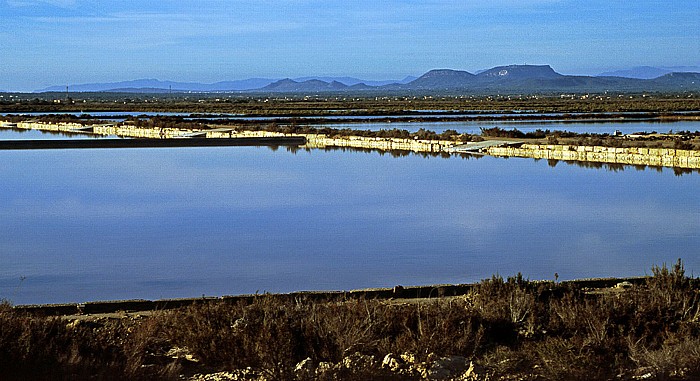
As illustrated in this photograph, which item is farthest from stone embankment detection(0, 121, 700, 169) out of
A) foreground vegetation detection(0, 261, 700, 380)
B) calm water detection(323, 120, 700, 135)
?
foreground vegetation detection(0, 261, 700, 380)

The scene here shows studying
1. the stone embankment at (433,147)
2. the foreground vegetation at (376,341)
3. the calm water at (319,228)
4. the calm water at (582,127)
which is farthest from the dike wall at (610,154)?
the foreground vegetation at (376,341)

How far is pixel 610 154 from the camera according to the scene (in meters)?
19.8

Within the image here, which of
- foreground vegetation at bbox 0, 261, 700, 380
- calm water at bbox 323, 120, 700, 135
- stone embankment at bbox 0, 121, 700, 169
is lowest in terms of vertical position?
calm water at bbox 323, 120, 700, 135

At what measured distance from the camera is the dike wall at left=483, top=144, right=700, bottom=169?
60.1 ft

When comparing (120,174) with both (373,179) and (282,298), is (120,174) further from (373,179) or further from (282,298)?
(282,298)

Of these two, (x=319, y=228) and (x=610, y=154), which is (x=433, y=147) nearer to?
(x=610, y=154)

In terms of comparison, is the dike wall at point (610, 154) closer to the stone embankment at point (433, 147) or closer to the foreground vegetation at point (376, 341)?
the stone embankment at point (433, 147)

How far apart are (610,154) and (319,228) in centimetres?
1080

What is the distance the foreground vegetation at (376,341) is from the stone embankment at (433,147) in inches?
553

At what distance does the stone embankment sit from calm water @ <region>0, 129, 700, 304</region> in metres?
1.27

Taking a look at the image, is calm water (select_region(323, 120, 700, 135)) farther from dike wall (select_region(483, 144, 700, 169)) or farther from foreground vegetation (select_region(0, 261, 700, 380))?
foreground vegetation (select_region(0, 261, 700, 380))

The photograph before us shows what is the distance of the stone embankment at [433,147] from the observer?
18.7m

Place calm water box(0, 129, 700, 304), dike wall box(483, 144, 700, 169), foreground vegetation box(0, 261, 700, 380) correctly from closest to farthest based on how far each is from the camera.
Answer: foreground vegetation box(0, 261, 700, 380) < calm water box(0, 129, 700, 304) < dike wall box(483, 144, 700, 169)

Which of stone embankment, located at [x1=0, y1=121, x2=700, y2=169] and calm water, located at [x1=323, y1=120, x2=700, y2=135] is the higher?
stone embankment, located at [x1=0, y1=121, x2=700, y2=169]
